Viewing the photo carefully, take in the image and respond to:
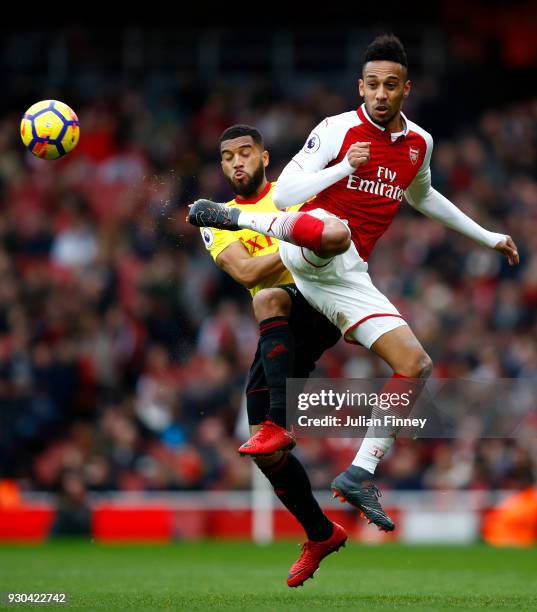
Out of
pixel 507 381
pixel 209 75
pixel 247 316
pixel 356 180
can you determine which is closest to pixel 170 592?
pixel 356 180

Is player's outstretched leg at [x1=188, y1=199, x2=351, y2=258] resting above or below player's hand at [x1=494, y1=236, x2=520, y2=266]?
above

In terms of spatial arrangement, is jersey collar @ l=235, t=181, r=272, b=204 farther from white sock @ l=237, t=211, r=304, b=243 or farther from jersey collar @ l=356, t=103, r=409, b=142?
jersey collar @ l=356, t=103, r=409, b=142

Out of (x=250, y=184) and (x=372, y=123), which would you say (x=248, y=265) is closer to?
(x=250, y=184)

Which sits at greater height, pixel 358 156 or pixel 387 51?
pixel 387 51

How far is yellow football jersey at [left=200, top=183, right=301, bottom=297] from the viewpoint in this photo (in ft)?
Answer: 28.3

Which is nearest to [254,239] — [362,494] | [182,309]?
[362,494]

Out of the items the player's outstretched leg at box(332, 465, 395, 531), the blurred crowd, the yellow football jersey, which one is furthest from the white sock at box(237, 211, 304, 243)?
the blurred crowd

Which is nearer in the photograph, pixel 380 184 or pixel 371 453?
pixel 371 453

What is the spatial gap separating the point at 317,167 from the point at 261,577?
361 centimetres

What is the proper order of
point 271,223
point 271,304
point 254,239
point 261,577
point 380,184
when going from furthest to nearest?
point 261,577
point 254,239
point 271,304
point 380,184
point 271,223

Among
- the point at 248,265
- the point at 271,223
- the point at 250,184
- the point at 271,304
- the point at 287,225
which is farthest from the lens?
the point at 250,184

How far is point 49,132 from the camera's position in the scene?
873cm

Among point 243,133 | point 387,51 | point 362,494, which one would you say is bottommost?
point 362,494

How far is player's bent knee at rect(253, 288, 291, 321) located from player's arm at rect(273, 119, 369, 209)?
0.71 meters
